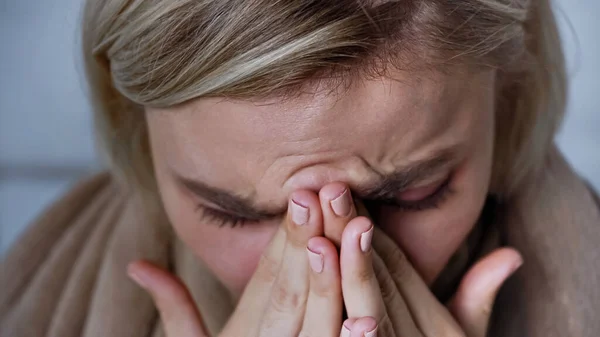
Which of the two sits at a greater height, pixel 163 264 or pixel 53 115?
pixel 53 115

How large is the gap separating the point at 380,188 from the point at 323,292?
0.12m

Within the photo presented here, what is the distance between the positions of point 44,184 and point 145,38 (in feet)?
4.13

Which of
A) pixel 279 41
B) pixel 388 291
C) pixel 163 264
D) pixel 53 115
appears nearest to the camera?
pixel 279 41

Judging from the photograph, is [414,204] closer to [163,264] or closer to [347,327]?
[347,327]

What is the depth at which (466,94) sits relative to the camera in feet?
2.48

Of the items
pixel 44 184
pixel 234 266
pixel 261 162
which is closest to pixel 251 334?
pixel 234 266

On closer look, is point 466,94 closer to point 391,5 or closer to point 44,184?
point 391,5

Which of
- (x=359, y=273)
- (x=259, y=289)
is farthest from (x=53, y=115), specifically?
(x=359, y=273)

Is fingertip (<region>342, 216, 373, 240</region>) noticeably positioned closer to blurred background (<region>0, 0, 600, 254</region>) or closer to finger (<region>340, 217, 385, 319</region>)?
finger (<region>340, 217, 385, 319</region>)

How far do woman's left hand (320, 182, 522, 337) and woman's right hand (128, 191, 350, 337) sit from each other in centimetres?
1

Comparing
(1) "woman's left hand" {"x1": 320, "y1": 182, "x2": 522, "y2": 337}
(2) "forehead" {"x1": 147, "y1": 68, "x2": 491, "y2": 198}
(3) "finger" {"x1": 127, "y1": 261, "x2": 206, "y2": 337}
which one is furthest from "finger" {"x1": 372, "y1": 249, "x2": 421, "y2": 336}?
(3) "finger" {"x1": 127, "y1": 261, "x2": 206, "y2": 337}

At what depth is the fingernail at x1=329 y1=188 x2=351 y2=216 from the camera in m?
0.69

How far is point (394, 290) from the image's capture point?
767 millimetres

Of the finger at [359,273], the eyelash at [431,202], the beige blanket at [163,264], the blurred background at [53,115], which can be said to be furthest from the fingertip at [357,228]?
the blurred background at [53,115]
